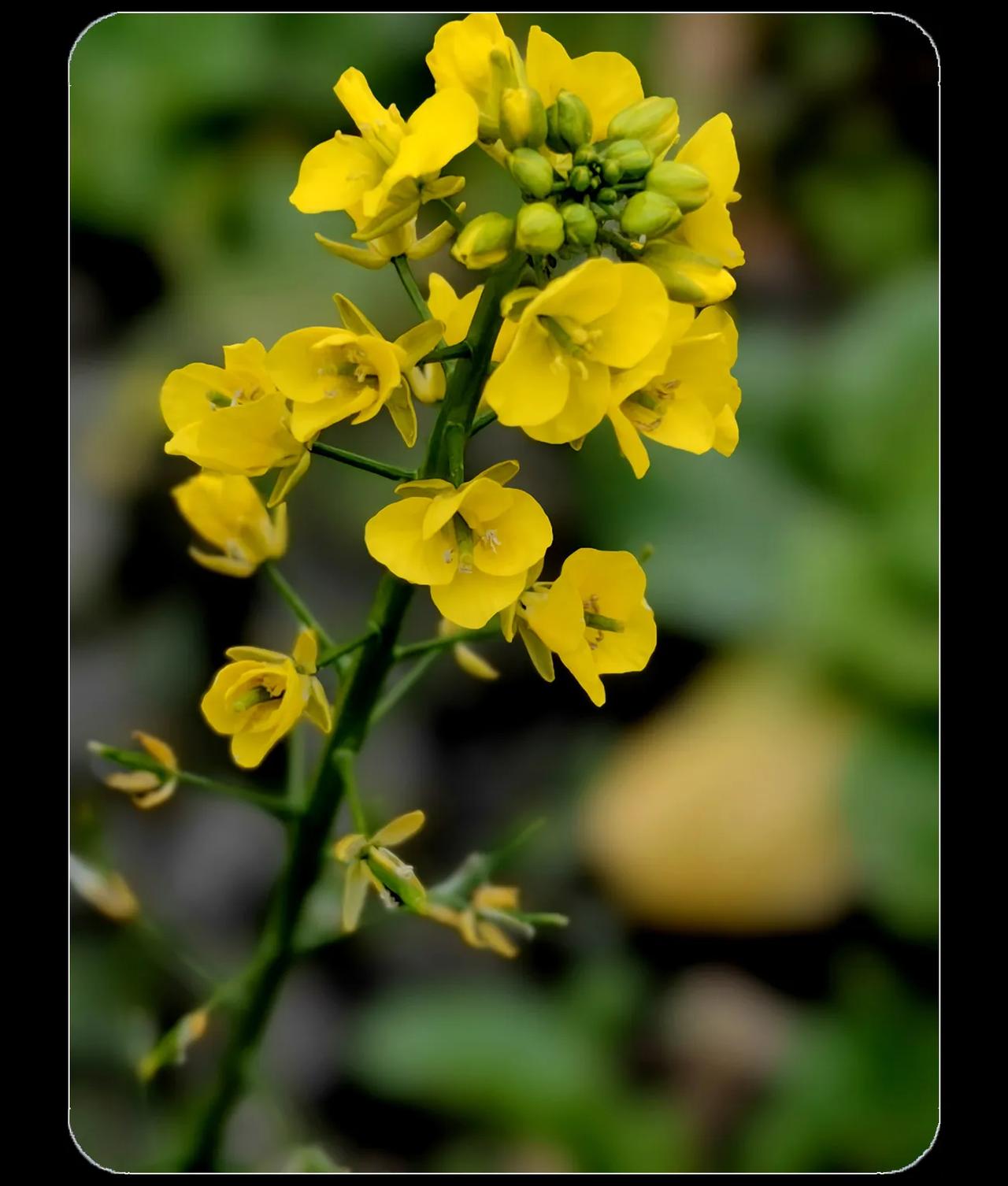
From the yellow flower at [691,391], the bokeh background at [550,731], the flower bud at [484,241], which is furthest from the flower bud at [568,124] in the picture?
the bokeh background at [550,731]

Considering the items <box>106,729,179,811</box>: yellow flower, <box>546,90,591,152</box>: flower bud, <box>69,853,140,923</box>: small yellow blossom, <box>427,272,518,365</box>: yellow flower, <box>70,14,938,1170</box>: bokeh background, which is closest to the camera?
<box>546,90,591,152</box>: flower bud

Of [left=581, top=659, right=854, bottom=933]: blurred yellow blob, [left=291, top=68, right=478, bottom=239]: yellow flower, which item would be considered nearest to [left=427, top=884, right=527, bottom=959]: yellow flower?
[left=291, top=68, right=478, bottom=239]: yellow flower

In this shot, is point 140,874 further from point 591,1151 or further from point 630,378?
point 630,378

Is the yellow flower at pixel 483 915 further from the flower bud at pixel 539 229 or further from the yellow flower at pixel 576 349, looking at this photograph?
the flower bud at pixel 539 229

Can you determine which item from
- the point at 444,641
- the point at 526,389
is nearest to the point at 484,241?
the point at 526,389

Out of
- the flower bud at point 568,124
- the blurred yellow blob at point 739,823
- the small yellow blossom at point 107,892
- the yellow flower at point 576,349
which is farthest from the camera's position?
the blurred yellow blob at point 739,823

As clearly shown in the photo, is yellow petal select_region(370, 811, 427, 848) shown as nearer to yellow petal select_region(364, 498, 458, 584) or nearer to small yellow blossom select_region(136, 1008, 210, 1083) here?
yellow petal select_region(364, 498, 458, 584)

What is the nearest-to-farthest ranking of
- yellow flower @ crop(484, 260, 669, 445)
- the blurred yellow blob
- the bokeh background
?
yellow flower @ crop(484, 260, 669, 445) → the bokeh background → the blurred yellow blob
